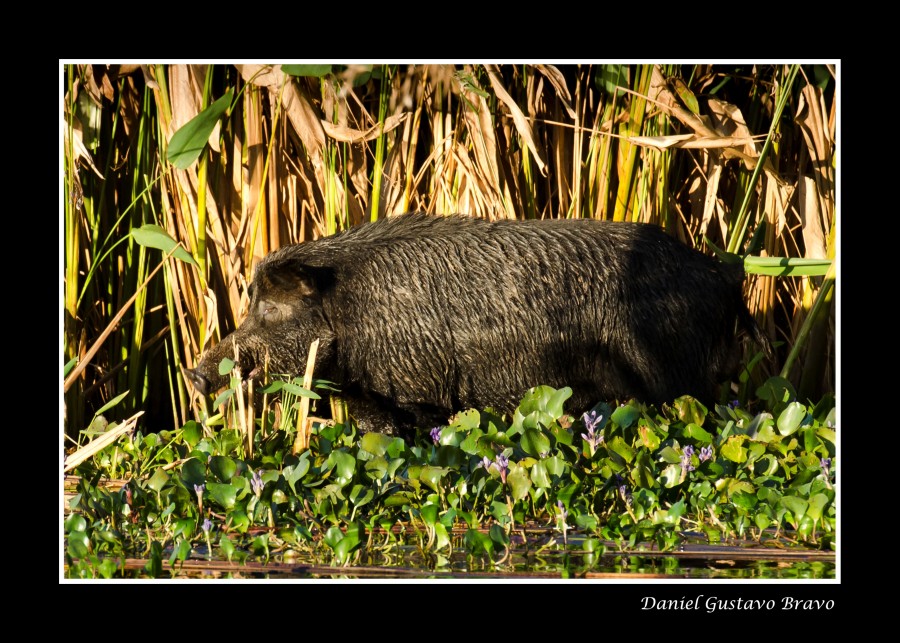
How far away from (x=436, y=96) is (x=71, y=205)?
208 centimetres

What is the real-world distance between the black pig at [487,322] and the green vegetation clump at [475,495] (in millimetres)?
463

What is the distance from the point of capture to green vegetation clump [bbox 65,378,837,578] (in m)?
4.04

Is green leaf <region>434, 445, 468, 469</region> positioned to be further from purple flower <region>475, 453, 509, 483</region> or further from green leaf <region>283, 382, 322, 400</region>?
green leaf <region>283, 382, 322, 400</region>

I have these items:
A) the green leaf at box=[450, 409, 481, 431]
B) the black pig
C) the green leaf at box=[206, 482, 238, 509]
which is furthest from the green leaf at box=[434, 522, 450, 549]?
the black pig

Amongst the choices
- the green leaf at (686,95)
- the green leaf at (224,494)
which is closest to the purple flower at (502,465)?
the green leaf at (224,494)

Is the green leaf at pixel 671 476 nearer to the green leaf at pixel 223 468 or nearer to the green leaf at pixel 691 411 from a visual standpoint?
the green leaf at pixel 691 411

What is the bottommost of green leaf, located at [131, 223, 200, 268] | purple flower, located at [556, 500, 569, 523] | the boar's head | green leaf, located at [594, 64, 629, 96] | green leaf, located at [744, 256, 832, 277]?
purple flower, located at [556, 500, 569, 523]

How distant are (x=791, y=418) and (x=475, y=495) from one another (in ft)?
5.05

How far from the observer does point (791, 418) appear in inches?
199

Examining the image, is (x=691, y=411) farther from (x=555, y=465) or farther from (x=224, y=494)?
(x=224, y=494)

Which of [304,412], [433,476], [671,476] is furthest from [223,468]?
[671,476]

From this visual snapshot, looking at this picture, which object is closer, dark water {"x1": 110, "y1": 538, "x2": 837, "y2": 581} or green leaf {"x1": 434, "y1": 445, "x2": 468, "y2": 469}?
dark water {"x1": 110, "y1": 538, "x2": 837, "y2": 581}

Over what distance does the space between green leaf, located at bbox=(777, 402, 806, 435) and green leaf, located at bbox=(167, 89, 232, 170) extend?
3.01 metres

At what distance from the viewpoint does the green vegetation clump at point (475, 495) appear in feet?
13.3
